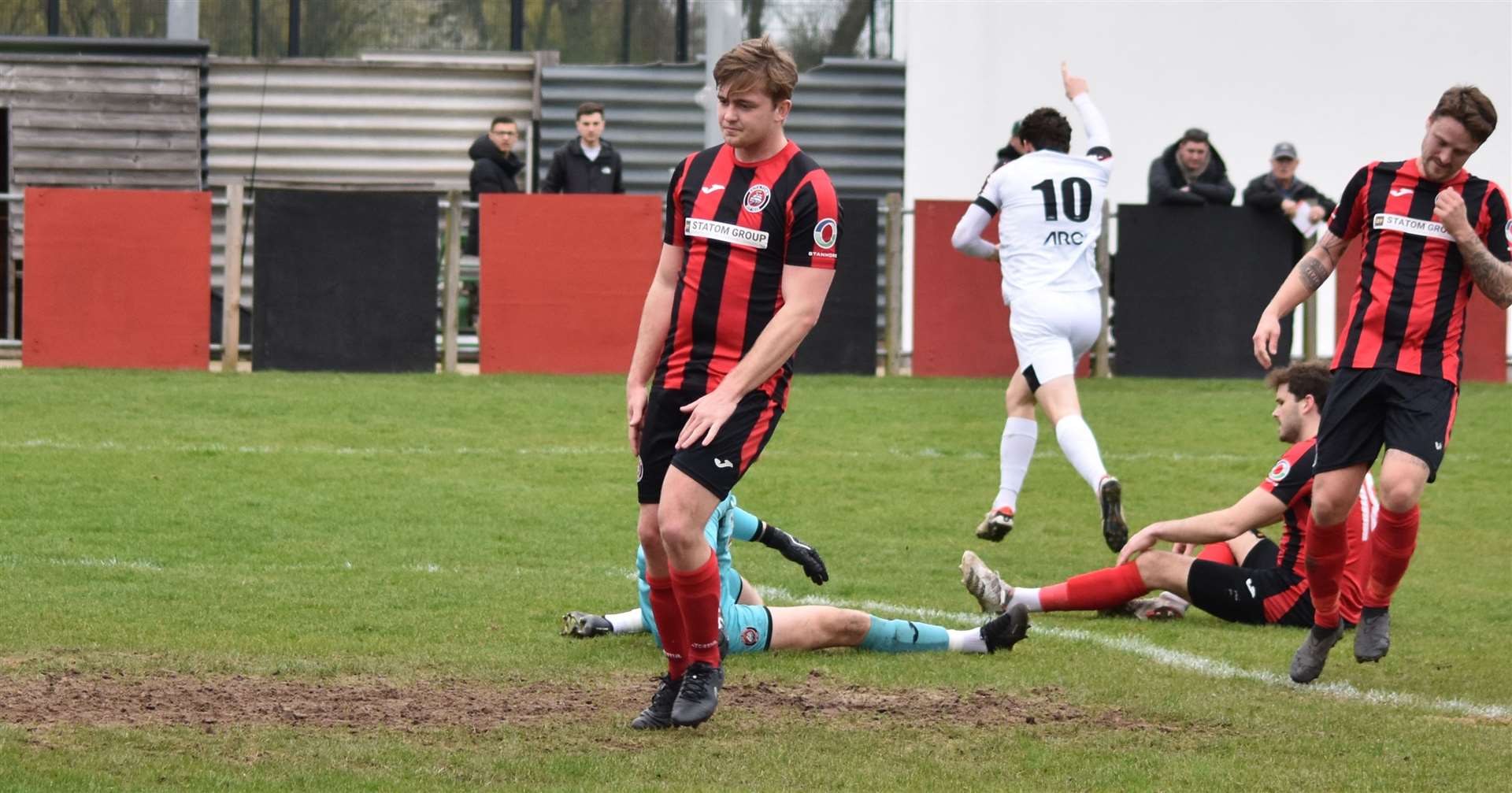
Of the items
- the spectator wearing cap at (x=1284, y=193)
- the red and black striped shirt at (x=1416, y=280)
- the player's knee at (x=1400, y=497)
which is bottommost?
the player's knee at (x=1400, y=497)

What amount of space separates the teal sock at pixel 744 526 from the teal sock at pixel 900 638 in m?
0.59

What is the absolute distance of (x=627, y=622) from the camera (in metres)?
7.32

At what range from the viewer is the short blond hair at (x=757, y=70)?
5.51 m

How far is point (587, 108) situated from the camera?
16984 mm

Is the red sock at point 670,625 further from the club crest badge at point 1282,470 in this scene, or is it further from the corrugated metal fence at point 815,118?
the corrugated metal fence at point 815,118

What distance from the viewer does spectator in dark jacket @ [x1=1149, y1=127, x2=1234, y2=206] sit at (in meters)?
17.5

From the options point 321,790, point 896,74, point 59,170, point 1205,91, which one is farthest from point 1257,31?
point 321,790

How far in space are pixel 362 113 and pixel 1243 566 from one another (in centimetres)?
1634

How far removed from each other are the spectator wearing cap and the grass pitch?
9.79ft

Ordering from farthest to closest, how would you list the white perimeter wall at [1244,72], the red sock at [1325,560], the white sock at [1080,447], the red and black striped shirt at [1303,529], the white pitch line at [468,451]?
the white perimeter wall at [1244,72] → the white pitch line at [468,451] → the white sock at [1080,447] → the red and black striped shirt at [1303,529] → the red sock at [1325,560]

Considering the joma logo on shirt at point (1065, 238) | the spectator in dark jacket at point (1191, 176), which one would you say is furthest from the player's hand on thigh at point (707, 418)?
the spectator in dark jacket at point (1191, 176)

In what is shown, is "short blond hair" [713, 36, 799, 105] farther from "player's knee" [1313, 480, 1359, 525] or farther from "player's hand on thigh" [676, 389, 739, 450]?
"player's knee" [1313, 480, 1359, 525]

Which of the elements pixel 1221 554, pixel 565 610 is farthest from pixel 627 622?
pixel 1221 554

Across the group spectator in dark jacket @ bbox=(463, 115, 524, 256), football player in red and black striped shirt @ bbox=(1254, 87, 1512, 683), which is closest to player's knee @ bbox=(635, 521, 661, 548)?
football player in red and black striped shirt @ bbox=(1254, 87, 1512, 683)
